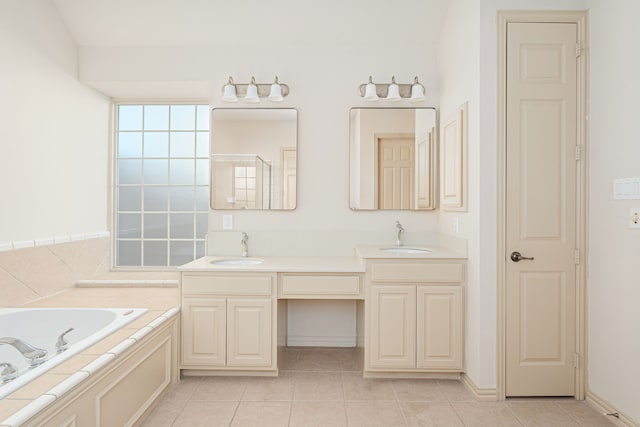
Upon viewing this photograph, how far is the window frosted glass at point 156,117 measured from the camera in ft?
12.6

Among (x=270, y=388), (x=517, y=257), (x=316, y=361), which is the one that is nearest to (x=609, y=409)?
(x=517, y=257)

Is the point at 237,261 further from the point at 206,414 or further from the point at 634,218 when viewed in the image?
the point at 634,218

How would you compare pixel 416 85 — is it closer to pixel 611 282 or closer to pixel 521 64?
pixel 521 64

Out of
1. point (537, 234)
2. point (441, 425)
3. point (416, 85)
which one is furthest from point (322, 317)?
point (416, 85)

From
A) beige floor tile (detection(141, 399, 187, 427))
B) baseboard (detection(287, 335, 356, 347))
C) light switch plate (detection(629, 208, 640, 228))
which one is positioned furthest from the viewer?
baseboard (detection(287, 335, 356, 347))

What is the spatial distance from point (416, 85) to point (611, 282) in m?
1.88

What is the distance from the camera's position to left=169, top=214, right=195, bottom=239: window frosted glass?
3.81m

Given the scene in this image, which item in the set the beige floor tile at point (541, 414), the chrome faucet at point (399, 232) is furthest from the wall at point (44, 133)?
the beige floor tile at point (541, 414)

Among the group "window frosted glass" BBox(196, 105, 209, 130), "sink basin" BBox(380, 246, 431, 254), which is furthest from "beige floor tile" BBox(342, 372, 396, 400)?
"window frosted glass" BBox(196, 105, 209, 130)

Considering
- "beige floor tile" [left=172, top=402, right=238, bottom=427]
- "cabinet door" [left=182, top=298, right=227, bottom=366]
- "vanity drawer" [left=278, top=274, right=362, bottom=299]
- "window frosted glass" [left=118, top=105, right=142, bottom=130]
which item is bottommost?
"beige floor tile" [left=172, top=402, right=238, bottom=427]

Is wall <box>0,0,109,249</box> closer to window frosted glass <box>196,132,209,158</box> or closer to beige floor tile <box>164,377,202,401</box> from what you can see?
window frosted glass <box>196,132,209,158</box>

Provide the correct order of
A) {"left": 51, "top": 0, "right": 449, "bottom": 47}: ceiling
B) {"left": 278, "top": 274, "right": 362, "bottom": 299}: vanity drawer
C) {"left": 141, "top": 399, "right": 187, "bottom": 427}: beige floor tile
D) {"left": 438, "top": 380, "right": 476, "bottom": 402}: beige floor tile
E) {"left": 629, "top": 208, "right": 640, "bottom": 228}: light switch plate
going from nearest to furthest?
1. {"left": 629, "top": 208, "right": 640, "bottom": 228}: light switch plate
2. {"left": 141, "top": 399, "right": 187, "bottom": 427}: beige floor tile
3. {"left": 438, "top": 380, "right": 476, "bottom": 402}: beige floor tile
4. {"left": 278, "top": 274, "right": 362, "bottom": 299}: vanity drawer
5. {"left": 51, "top": 0, "right": 449, "bottom": 47}: ceiling

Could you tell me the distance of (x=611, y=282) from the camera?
7.43 feet

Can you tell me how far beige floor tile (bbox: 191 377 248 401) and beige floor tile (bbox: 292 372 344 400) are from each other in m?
0.35
